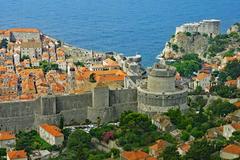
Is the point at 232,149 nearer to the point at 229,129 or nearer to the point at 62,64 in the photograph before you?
the point at 229,129

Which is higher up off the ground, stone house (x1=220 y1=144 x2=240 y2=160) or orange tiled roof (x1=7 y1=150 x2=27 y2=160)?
stone house (x1=220 y1=144 x2=240 y2=160)

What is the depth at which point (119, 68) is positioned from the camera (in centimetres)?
3231

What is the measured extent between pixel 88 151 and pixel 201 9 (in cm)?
5439

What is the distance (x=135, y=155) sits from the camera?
56.9 ft

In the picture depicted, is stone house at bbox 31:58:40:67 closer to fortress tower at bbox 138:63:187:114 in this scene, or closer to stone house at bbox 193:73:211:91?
stone house at bbox 193:73:211:91

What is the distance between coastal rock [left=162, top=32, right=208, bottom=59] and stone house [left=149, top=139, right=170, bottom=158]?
787 inches

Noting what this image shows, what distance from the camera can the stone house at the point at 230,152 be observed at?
1630 cm

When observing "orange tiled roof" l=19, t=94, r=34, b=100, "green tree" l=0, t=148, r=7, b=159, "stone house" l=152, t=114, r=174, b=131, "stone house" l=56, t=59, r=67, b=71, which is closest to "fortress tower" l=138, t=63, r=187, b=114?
"stone house" l=152, t=114, r=174, b=131

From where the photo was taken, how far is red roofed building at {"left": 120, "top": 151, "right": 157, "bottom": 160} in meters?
17.1

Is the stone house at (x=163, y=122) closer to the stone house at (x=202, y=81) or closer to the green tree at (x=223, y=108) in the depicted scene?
the green tree at (x=223, y=108)

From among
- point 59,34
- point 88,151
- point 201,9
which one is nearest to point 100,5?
point 201,9

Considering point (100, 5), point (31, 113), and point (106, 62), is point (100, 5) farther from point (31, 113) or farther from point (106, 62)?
point (31, 113)

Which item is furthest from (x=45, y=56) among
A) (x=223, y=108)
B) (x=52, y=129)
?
(x=223, y=108)

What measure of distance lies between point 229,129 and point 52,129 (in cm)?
658
